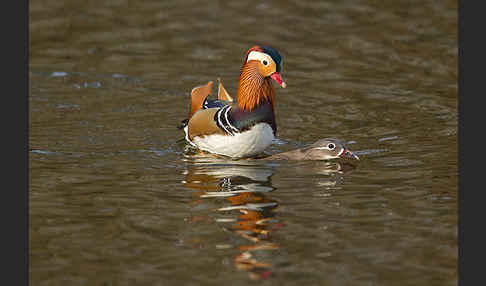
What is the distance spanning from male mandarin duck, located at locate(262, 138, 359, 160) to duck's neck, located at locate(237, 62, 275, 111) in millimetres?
698

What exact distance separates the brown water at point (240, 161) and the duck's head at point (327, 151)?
108 millimetres

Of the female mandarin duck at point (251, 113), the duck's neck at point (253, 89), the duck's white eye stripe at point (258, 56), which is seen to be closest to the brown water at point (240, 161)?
the female mandarin duck at point (251, 113)

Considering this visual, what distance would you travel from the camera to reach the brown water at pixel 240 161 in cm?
749

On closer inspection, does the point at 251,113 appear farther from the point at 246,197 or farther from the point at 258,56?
the point at 246,197

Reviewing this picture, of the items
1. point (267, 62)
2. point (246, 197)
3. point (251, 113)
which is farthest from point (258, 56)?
point (246, 197)

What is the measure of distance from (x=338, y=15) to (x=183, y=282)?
11.3 metres

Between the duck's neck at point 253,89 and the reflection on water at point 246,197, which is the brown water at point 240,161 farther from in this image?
the duck's neck at point 253,89

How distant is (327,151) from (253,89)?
45.6 inches

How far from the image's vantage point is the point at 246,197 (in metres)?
9.27

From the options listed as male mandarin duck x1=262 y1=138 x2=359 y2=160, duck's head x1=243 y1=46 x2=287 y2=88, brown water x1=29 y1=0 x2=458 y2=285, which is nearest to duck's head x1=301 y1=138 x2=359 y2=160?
male mandarin duck x1=262 y1=138 x2=359 y2=160

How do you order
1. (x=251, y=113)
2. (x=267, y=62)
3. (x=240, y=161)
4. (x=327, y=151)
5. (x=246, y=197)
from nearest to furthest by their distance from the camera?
(x=246, y=197) → (x=267, y=62) → (x=251, y=113) → (x=327, y=151) → (x=240, y=161)

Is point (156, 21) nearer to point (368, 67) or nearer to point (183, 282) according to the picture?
point (368, 67)

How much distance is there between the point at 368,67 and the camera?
587 inches

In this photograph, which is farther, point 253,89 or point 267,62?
point 253,89
